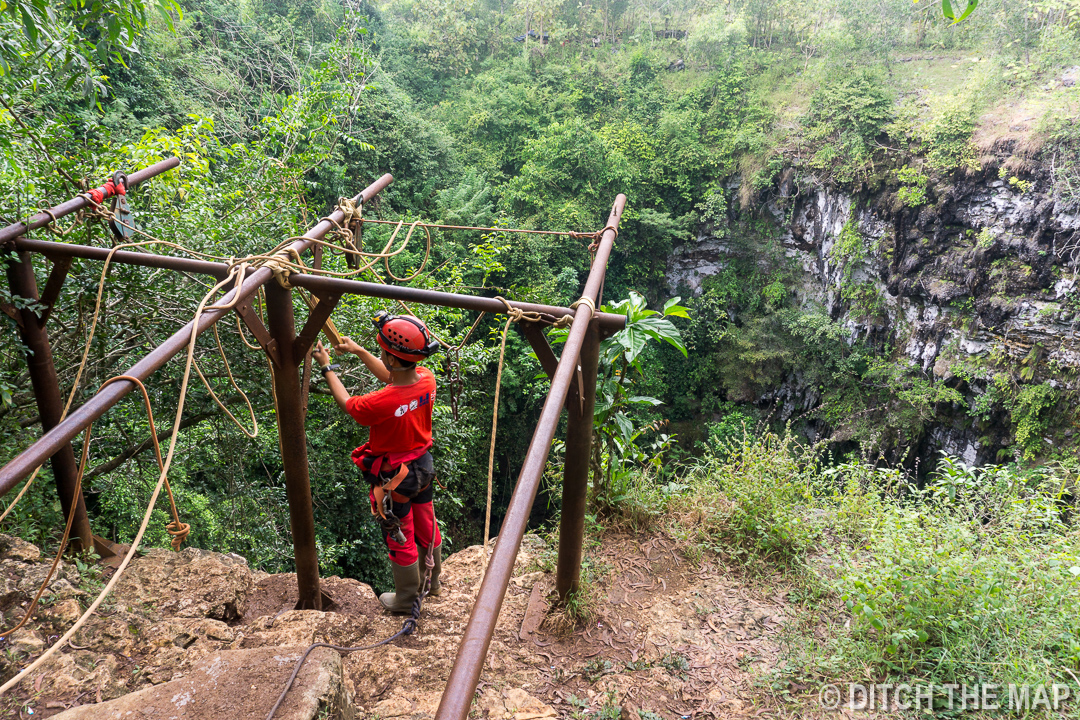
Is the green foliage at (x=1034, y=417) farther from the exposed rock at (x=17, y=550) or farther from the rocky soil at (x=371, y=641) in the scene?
the exposed rock at (x=17, y=550)

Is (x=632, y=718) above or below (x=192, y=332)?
below

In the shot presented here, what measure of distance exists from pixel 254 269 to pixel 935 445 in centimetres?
1365

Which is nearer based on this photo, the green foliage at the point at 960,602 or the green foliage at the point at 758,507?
the green foliage at the point at 960,602

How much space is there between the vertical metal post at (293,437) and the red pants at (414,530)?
1.24 ft

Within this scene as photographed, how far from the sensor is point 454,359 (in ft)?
18.5

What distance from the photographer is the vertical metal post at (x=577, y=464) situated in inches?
86.2

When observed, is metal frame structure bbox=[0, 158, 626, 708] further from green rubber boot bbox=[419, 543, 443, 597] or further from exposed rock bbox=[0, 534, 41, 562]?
green rubber boot bbox=[419, 543, 443, 597]

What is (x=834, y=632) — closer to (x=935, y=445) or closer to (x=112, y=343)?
(x=112, y=343)

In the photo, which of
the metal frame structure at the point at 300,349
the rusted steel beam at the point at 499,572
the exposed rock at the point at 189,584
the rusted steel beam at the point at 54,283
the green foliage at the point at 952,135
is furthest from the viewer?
the green foliage at the point at 952,135

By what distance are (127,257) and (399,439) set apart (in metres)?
1.21

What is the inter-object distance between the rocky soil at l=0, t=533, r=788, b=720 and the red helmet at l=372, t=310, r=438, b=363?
1.07 m

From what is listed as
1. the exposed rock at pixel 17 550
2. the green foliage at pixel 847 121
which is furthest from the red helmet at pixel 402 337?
the green foliage at pixel 847 121

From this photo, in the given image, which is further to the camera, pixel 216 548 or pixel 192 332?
pixel 216 548

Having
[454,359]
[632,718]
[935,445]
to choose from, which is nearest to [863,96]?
[935,445]
